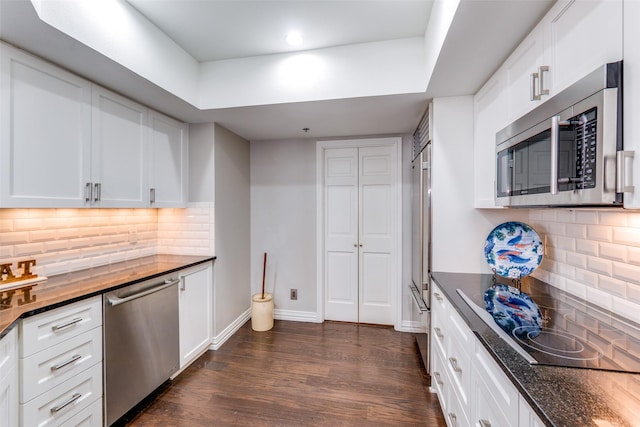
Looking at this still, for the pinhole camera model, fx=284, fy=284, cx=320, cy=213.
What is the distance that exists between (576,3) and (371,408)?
7.80 ft

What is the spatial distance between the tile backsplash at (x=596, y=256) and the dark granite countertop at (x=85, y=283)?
8.40 feet

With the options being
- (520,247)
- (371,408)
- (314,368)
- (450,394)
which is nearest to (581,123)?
(520,247)

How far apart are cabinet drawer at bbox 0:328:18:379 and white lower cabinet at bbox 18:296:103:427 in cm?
3

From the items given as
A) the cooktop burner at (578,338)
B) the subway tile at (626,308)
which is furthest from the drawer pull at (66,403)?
the subway tile at (626,308)

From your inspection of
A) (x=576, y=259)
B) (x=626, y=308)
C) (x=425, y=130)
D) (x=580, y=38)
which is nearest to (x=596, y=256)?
(x=576, y=259)

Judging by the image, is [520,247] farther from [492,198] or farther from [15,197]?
[15,197]

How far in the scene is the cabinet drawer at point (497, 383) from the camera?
0.88 m

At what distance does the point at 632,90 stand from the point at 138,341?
266 centimetres

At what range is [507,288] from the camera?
1.73m

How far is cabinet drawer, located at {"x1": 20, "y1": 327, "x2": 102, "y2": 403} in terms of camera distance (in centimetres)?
132

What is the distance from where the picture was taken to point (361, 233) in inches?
131

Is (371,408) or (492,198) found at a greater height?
(492,198)

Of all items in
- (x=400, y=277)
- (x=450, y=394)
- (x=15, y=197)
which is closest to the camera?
(x=15, y=197)

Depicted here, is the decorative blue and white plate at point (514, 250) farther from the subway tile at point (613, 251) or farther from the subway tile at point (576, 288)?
the subway tile at point (613, 251)
